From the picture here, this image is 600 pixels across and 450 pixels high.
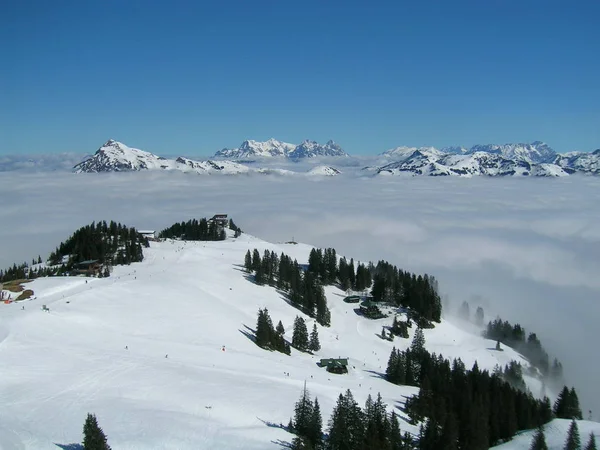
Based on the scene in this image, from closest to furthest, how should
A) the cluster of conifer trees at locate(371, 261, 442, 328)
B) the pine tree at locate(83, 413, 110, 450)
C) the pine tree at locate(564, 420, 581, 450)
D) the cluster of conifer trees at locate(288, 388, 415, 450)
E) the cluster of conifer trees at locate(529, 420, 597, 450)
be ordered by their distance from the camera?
the pine tree at locate(83, 413, 110, 450) → the cluster of conifer trees at locate(288, 388, 415, 450) → the cluster of conifer trees at locate(529, 420, 597, 450) → the pine tree at locate(564, 420, 581, 450) → the cluster of conifer trees at locate(371, 261, 442, 328)

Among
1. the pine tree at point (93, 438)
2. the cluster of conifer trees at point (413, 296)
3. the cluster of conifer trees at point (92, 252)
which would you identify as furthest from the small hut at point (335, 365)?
the cluster of conifer trees at point (92, 252)

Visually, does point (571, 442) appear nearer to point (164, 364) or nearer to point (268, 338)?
point (164, 364)

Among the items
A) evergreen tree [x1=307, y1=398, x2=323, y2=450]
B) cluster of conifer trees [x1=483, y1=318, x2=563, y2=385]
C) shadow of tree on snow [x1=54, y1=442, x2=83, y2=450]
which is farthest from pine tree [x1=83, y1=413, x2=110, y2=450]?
cluster of conifer trees [x1=483, y1=318, x2=563, y2=385]

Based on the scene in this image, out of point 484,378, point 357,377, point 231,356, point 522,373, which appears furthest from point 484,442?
point 522,373

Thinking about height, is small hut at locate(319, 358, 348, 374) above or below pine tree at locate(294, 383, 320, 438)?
below

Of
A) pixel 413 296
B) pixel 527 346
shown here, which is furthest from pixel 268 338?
pixel 527 346

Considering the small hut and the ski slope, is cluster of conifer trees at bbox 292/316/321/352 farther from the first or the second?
the small hut

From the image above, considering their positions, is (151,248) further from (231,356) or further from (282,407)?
(282,407)
